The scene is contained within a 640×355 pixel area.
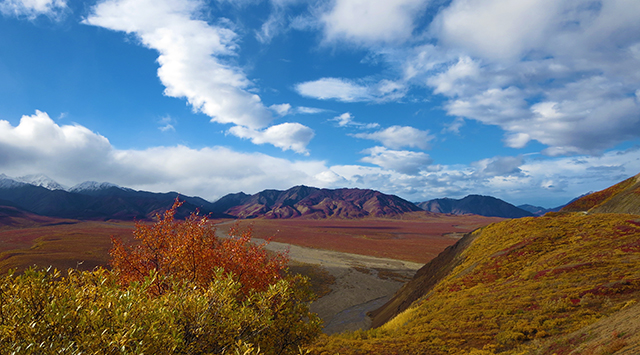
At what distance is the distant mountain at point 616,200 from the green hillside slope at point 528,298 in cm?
1591

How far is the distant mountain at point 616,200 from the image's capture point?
36.8 metres

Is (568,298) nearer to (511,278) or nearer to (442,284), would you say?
(511,278)

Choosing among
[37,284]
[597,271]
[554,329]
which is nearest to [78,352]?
[37,284]

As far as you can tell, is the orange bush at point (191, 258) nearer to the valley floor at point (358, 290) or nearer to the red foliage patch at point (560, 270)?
the red foliage patch at point (560, 270)

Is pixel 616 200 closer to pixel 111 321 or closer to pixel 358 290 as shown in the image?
pixel 358 290

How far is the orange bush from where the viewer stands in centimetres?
1031


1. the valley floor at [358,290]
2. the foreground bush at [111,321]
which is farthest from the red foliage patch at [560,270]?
the foreground bush at [111,321]

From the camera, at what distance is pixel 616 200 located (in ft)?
132

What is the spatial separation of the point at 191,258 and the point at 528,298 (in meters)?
17.6

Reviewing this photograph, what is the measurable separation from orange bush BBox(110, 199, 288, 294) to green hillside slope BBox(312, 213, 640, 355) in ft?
20.9

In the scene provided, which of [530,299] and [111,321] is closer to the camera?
[111,321]

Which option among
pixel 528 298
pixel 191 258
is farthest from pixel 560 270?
pixel 191 258

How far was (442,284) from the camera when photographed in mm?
24062

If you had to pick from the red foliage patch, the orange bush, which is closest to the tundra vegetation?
the orange bush
